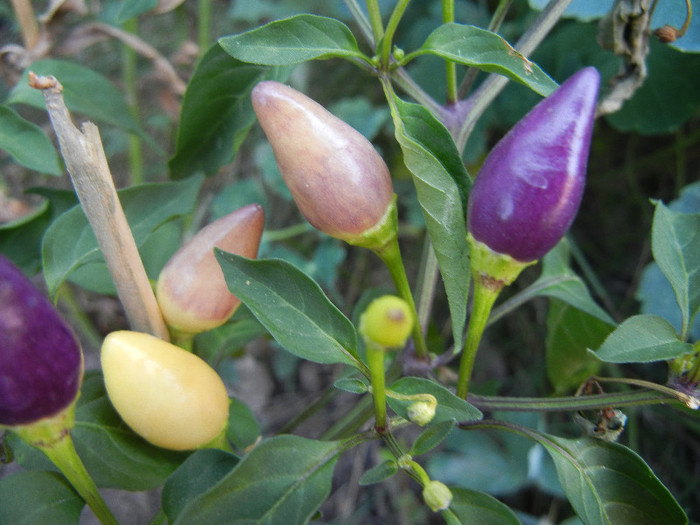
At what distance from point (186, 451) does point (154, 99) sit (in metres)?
1.10

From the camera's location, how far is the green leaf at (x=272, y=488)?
42cm

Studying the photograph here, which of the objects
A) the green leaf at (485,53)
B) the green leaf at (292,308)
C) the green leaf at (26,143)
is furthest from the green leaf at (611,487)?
the green leaf at (26,143)

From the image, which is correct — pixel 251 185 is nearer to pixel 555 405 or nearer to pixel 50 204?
pixel 50 204

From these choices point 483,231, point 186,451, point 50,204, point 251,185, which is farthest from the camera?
point 251,185

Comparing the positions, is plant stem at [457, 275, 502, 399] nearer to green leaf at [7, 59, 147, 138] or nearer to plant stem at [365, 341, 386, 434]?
plant stem at [365, 341, 386, 434]

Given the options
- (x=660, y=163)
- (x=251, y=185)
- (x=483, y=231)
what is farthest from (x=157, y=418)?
(x=660, y=163)

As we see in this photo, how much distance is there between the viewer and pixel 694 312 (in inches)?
21.6

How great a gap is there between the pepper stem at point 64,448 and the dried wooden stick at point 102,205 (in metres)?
0.11

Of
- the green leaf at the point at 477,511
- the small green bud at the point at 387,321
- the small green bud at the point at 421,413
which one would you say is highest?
the small green bud at the point at 387,321

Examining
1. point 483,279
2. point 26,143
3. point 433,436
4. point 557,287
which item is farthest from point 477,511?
point 26,143

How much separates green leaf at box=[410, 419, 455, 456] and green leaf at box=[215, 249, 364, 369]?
84 millimetres

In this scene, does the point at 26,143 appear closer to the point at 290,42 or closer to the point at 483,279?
the point at 290,42

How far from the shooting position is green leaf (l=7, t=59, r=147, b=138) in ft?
2.25

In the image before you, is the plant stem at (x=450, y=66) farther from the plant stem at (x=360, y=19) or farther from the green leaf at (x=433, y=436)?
the green leaf at (x=433, y=436)
